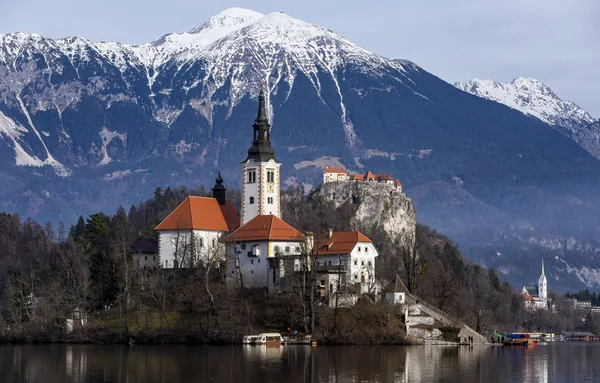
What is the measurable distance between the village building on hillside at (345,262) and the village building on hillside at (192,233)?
12.1 m

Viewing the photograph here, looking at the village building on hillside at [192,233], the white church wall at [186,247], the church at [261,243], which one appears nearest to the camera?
the church at [261,243]

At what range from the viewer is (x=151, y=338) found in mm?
119812

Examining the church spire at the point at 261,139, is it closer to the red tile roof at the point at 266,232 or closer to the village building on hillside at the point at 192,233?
the village building on hillside at the point at 192,233

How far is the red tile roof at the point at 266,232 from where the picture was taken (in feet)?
427

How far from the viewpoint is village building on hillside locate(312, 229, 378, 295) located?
124125 mm

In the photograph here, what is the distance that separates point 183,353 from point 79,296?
25.0 metres

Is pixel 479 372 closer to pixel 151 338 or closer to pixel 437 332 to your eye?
pixel 437 332

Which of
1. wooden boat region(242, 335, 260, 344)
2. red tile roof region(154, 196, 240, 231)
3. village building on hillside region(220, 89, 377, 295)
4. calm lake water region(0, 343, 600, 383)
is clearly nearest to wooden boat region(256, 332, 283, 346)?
wooden boat region(242, 335, 260, 344)

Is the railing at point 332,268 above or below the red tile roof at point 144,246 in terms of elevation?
below

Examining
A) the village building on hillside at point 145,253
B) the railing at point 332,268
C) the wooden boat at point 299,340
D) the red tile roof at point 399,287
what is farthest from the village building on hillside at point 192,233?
the red tile roof at point 399,287

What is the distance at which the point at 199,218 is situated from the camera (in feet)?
457

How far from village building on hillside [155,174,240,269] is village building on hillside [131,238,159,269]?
2.11m

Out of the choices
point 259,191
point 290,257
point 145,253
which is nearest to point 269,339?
point 290,257

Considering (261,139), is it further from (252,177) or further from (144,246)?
(144,246)
